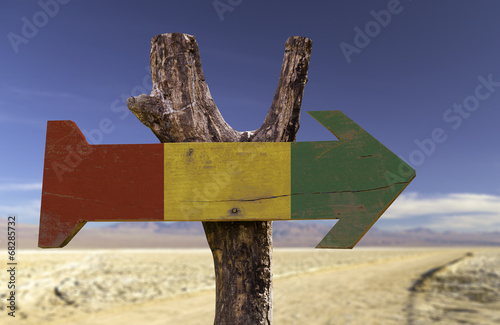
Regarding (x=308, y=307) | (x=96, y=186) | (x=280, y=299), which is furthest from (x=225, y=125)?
(x=280, y=299)

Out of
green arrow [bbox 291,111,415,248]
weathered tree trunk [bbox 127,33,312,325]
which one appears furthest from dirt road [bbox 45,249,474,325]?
green arrow [bbox 291,111,415,248]

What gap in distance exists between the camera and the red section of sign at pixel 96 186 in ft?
7.73

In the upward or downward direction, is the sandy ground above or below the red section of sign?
below

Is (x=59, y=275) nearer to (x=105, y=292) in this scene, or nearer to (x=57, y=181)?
(x=105, y=292)

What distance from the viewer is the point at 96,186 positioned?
2381mm

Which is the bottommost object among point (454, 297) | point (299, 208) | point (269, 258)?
point (454, 297)

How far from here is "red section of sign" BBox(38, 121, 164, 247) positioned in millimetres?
2355

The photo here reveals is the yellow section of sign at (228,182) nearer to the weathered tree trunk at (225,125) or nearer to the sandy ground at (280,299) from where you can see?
the weathered tree trunk at (225,125)

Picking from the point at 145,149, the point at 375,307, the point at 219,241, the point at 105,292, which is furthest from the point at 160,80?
the point at 105,292

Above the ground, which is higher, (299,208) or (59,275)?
(299,208)

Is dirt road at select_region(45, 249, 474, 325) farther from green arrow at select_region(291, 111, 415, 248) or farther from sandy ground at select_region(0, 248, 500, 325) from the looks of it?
green arrow at select_region(291, 111, 415, 248)

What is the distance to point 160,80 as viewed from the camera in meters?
2.96

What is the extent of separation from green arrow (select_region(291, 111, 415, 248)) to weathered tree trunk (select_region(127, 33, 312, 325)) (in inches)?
20.8

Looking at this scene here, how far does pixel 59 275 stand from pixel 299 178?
14.2 metres
